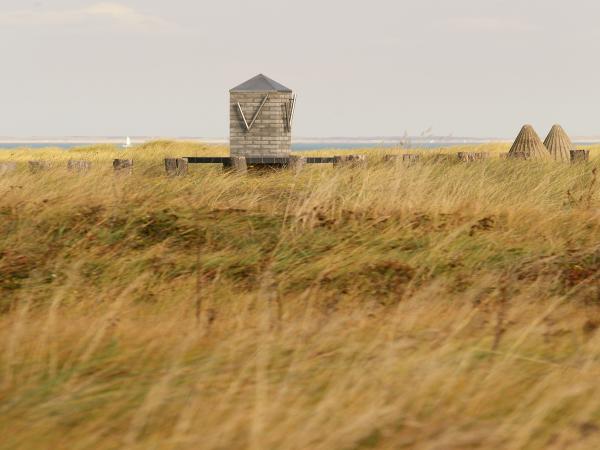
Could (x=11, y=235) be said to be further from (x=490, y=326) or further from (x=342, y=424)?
(x=342, y=424)

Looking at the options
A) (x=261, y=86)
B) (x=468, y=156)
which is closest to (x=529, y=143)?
(x=468, y=156)

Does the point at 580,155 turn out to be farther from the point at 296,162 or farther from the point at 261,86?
the point at 261,86

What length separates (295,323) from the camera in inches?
154

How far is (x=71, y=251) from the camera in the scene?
6.40 m

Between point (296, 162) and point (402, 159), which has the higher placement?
point (402, 159)

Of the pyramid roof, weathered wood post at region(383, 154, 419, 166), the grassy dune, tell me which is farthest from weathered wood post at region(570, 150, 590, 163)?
the grassy dune

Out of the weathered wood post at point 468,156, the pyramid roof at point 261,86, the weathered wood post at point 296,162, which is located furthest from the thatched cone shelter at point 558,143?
the weathered wood post at point 296,162

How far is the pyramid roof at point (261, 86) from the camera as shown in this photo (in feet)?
62.6

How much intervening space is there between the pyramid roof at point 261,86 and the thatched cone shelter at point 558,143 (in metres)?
7.19

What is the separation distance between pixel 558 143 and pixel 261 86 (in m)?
8.08

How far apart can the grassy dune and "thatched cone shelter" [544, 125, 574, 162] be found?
43.1ft

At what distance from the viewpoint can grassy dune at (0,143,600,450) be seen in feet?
9.18

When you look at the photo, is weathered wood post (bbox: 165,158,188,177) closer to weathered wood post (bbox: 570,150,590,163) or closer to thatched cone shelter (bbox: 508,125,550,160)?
weathered wood post (bbox: 570,150,590,163)

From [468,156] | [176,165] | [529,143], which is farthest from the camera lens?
[529,143]
